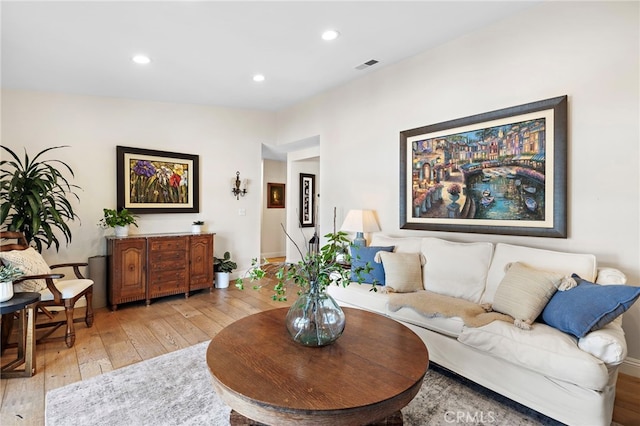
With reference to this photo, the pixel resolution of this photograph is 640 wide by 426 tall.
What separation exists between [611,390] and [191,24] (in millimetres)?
3784

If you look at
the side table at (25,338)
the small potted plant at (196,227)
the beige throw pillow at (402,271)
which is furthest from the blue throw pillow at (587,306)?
the small potted plant at (196,227)

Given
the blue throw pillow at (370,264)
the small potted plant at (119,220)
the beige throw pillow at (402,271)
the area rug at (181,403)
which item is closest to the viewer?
the area rug at (181,403)

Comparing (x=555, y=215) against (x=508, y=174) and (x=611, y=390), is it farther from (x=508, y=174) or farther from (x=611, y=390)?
(x=611, y=390)

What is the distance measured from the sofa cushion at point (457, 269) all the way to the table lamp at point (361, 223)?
92 cm

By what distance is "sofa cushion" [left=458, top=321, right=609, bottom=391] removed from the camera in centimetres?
161

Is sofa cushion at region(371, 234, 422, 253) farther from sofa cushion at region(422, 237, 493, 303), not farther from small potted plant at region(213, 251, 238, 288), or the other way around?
small potted plant at region(213, 251, 238, 288)

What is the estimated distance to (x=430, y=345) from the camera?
2.37 metres

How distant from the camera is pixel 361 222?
3.76 meters

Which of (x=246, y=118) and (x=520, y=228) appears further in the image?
(x=246, y=118)

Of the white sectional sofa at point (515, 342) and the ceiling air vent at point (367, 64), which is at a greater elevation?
the ceiling air vent at point (367, 64)

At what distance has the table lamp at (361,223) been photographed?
3.76 metres

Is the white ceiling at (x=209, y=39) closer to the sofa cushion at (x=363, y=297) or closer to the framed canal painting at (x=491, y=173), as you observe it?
the framed canal painting at (x=491, y=173)

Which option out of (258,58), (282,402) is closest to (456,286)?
(282,402)

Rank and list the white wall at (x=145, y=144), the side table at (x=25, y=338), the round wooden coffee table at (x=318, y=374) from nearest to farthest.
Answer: the round wooden coffee table at (x=318, y=374) < the side table at (x=25, y=338) < the white wall at (x=145, y=144)
